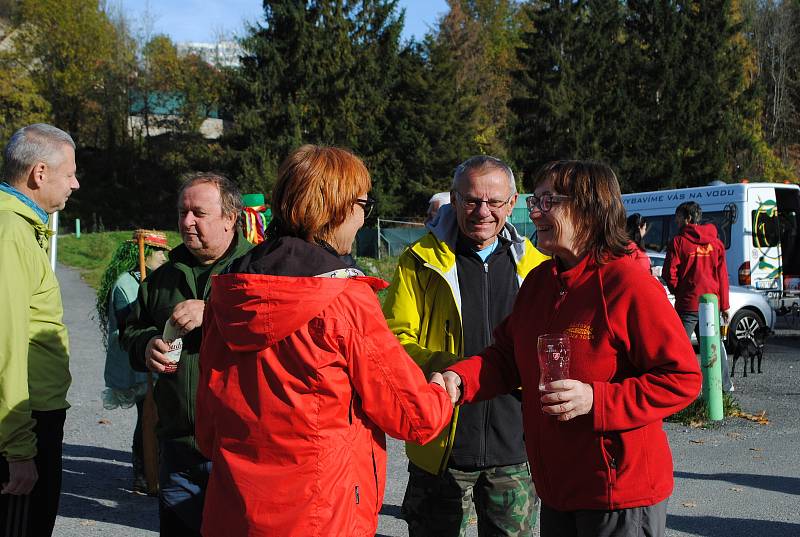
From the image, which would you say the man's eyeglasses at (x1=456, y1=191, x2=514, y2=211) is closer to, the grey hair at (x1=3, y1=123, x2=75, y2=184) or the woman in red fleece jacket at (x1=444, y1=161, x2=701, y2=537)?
the woman in red fleece jacket at (x1=444, y1=161, x2=701, y2=537)

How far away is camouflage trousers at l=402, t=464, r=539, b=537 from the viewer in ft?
11.8

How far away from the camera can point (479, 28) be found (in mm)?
57750

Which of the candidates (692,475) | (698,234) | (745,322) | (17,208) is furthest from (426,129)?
(17,208)

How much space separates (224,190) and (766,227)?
13682 mm

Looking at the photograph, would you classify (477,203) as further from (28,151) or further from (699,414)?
(699,414)

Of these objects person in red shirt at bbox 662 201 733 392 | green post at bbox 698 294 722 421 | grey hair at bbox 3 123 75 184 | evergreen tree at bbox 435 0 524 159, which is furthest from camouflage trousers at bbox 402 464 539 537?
evergreen tree at bbox 435 0 524 159

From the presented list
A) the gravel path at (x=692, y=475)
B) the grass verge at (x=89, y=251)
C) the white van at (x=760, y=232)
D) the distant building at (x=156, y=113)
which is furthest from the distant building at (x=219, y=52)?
the gravel path at (x=692, y=475)

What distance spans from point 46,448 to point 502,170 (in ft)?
7.23

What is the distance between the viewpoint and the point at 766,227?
50.5 ft

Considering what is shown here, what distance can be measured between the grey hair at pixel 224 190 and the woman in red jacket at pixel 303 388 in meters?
1.48

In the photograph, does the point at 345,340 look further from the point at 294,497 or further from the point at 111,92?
the point at 111,92

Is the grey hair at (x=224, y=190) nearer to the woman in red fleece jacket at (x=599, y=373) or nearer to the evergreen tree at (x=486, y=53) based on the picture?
the woman in red fleece jacket at (x=599, y=373)

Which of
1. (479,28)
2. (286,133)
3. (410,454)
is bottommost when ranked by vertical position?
(410,454)

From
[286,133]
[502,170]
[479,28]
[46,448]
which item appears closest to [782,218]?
[502,170]
